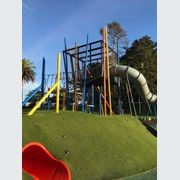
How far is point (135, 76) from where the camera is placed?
20156 millimetres

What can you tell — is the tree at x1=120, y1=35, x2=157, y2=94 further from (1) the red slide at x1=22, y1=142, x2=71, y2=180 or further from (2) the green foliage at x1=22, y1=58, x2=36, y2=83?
(1) the red slide at x1=22, y1=142, x2=71, y2=180

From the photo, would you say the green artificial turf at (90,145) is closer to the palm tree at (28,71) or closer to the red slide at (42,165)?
the red slide at (42,165)

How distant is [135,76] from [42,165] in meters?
13.6

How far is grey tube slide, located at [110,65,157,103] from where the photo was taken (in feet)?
60.4

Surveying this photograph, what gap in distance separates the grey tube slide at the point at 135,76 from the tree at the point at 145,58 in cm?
1106

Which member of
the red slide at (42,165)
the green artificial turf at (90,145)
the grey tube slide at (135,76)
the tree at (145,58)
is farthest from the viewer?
the tree at (145,58)

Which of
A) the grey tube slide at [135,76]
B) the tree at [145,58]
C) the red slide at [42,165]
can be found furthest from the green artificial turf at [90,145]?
the tree at [145,58]

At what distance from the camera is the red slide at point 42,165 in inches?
276

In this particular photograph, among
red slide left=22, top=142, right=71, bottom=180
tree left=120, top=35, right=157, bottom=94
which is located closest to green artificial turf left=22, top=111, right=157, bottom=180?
red slide left=22, top=142, right=71, bottom=180

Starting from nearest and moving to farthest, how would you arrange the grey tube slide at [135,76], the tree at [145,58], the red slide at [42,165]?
1. the red slide at [42,165]
2. the grey tube slide at [135,76]
3. the tree at [145,58]

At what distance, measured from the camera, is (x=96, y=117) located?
34.8ft
